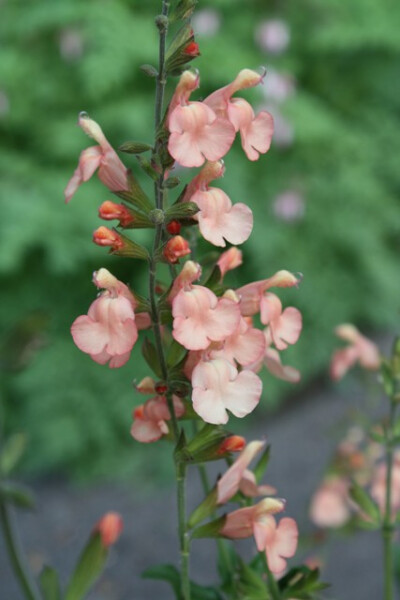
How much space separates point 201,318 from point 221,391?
0.05 metres

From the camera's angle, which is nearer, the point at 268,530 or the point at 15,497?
the point at 268,530

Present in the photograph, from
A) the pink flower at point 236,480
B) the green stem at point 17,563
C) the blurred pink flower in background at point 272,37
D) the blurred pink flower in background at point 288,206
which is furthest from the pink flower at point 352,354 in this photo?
the blurred pink flower in background at point 272,37

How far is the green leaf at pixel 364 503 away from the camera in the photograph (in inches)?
29.9

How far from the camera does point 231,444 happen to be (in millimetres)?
566

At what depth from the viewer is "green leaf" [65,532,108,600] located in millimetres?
784

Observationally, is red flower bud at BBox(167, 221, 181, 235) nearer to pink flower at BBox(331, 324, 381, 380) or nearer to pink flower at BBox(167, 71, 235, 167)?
pink flower at BBox(167, 71, 235, 167)

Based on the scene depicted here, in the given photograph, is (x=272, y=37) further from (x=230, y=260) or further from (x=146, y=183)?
(x=230, y=260)

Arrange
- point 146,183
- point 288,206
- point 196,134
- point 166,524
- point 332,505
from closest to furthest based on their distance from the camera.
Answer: point 196,134 → point 332,505 → point 166,524 → point 146,183 → point 288,206

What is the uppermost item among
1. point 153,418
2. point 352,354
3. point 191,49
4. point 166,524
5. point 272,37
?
point 191,49

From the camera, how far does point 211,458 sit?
0.57 meters

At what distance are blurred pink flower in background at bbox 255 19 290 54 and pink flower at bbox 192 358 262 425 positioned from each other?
2686mm

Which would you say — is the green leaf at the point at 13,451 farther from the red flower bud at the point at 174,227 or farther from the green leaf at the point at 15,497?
the red flower bud at the point at 174,227

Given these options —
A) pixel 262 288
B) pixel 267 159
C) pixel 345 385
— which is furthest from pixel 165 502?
pixel 262 288

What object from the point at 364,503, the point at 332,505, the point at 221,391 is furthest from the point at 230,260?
the point at 332,505
